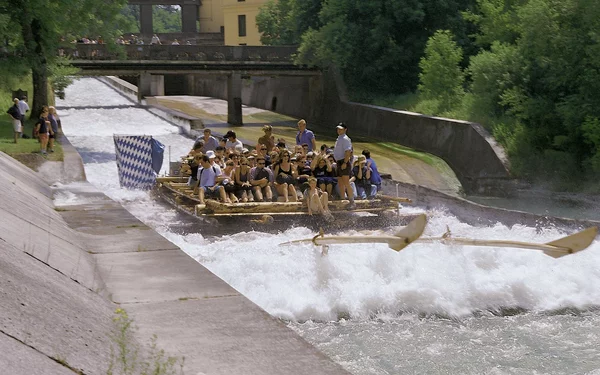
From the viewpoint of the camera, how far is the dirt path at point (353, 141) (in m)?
33.5

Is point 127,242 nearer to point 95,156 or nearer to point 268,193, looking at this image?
point 268,193

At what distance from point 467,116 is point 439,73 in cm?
478

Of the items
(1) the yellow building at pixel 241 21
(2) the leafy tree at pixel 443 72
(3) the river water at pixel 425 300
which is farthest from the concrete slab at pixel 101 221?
(1) the yellow building at pixel 241 21

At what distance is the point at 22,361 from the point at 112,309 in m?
2.11

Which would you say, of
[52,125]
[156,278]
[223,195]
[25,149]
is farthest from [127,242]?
[52,125]

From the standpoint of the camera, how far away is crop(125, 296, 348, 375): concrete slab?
6230 mm

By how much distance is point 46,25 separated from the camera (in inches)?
1331

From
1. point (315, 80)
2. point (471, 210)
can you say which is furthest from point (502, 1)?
point (471, 210)

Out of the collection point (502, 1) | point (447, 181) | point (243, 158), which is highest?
point (502, 1)

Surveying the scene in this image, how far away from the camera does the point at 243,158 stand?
66.1 feet

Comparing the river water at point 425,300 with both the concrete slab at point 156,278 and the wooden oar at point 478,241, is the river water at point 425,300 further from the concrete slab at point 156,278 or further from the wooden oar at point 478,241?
the concrete slab at point 156,278

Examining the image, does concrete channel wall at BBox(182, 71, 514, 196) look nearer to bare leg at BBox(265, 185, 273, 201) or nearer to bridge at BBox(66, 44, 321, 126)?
bridge at BBox(66, 44, 321, 126)

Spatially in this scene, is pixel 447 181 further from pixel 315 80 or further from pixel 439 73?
pixel 315 80

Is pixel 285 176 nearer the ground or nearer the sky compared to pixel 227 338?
nearer the ground
